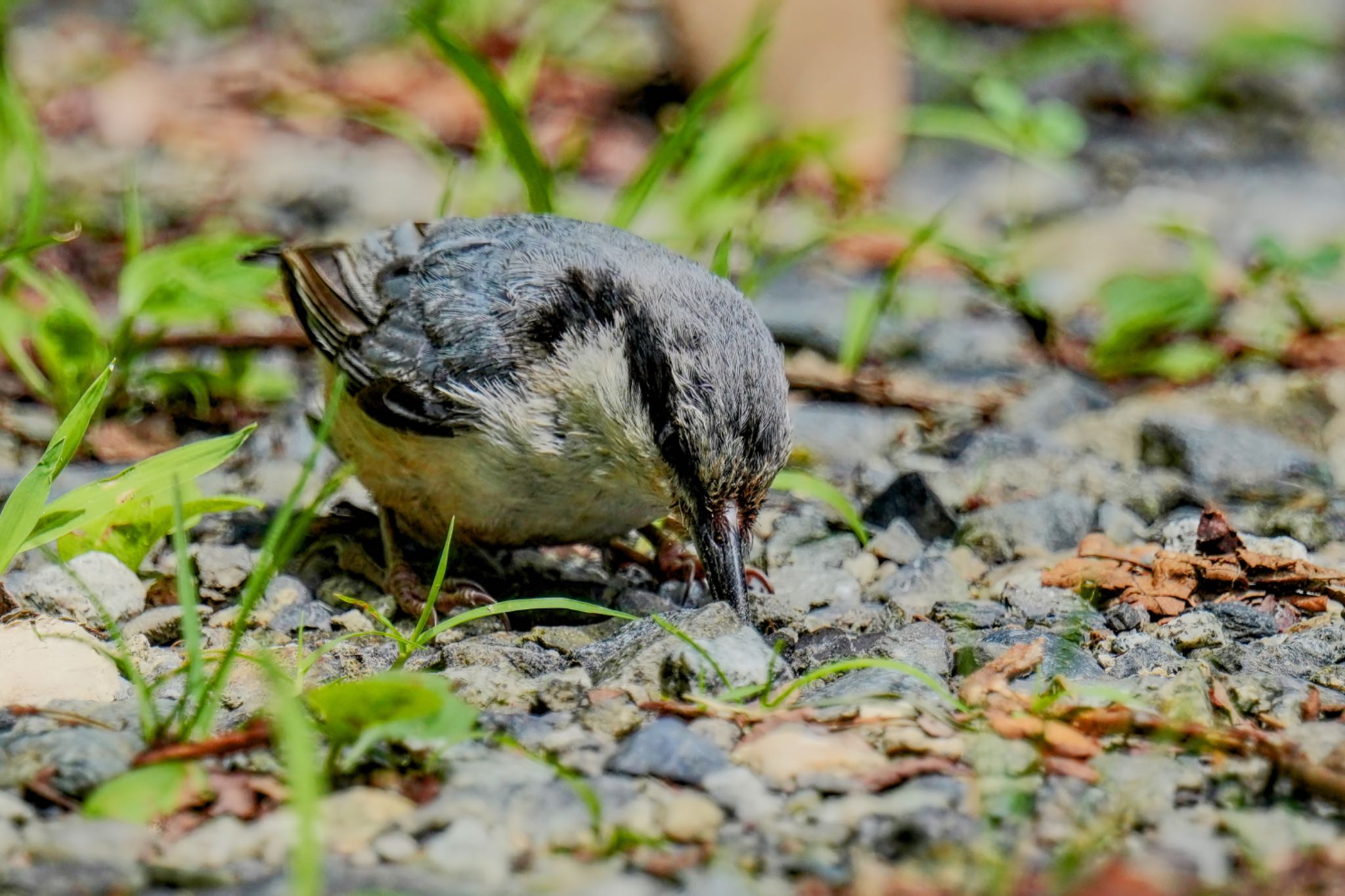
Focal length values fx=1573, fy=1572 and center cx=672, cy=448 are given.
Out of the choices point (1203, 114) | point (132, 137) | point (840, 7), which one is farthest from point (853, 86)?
point (132, 137)

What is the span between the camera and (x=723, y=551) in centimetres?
402

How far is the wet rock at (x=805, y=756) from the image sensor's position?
3.04 m

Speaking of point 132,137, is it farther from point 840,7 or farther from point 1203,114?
point 1203,114

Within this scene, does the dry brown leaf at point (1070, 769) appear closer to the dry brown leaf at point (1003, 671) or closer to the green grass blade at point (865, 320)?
the dry brown leaf at point (1003, 671)

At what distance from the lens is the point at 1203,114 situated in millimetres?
10266

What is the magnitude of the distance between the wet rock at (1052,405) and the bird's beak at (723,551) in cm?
216

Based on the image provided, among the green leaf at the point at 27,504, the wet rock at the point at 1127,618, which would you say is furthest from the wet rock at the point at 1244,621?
the green leaf at the point at 27,504

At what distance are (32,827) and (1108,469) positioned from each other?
373cm

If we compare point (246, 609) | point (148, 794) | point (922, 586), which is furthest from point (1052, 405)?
point (148, 794)

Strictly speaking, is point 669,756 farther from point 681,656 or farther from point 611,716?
point 681,656

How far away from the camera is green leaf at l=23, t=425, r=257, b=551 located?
3965mm

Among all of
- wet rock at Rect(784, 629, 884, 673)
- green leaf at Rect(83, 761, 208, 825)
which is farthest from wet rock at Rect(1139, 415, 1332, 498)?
green leaf at Rect(83, 761, 208, 825)

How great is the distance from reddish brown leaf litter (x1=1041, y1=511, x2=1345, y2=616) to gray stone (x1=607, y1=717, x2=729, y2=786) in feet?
5.16

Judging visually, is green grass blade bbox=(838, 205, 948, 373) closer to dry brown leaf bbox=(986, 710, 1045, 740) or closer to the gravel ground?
the gravel ground
